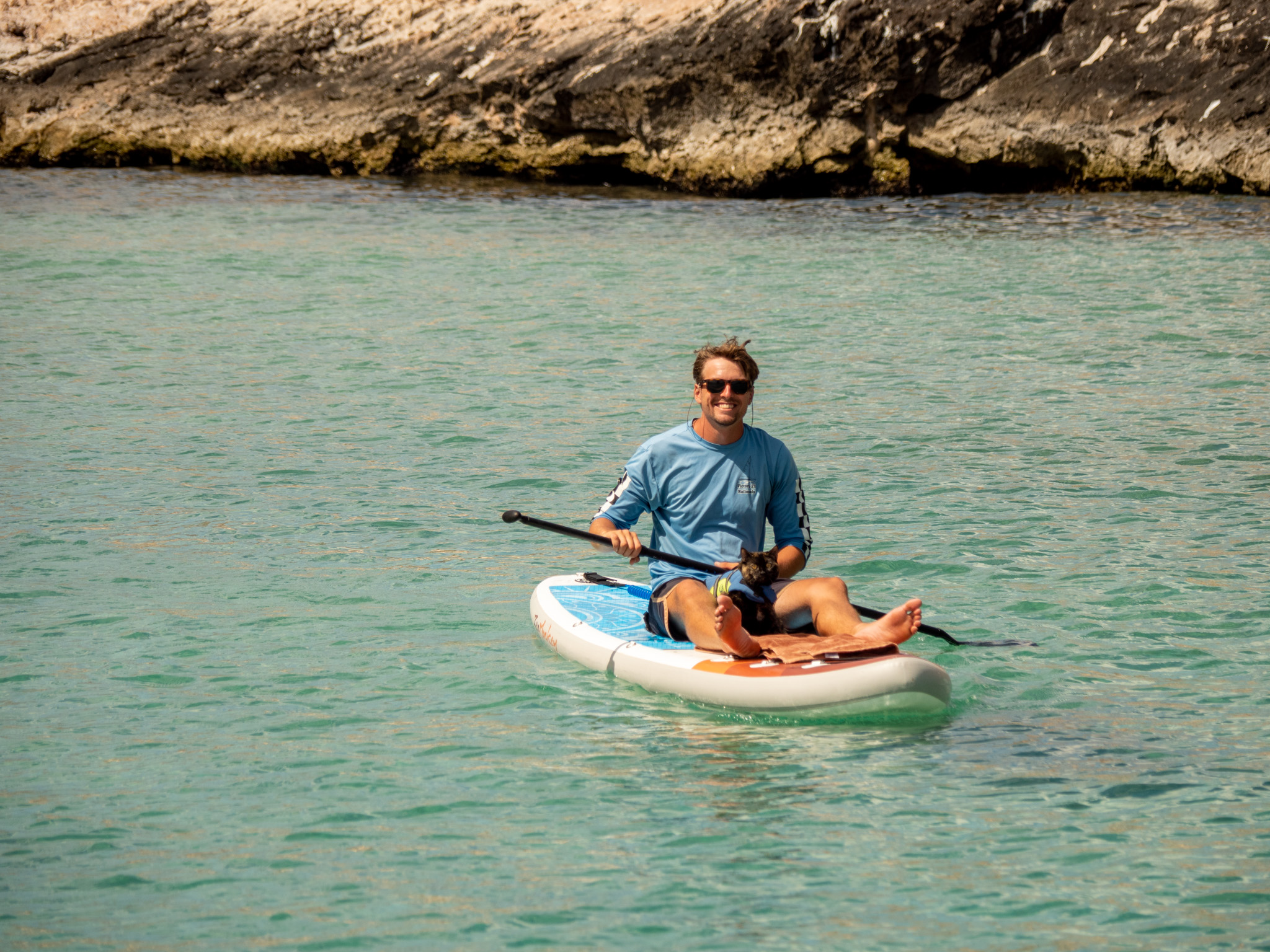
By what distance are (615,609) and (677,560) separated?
794 millimetres

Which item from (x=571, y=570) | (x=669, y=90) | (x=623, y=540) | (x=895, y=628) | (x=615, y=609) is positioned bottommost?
(x=571, y=570)

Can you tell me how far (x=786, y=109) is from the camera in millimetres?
22250

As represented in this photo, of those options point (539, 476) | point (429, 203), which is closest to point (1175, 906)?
point (539, 476)

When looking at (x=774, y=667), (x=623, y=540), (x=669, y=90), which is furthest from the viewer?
(x=669, y=90)

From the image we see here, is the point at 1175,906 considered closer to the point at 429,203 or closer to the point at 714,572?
the point at 714,572

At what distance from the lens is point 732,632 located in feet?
18.2

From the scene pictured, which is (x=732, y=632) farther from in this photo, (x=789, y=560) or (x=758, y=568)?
(x=789, y=560)

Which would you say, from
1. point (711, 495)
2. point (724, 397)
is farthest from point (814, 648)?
point (724, 397)

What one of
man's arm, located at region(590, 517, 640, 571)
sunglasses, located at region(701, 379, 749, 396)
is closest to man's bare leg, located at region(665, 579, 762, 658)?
man's arm, located at region(590, 517, 640, 571)

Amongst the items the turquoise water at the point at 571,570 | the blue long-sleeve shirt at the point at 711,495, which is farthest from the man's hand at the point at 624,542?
the turquoise water at the point at 571,570

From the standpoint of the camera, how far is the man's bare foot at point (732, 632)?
17.8ft

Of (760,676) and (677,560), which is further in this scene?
(677,560)

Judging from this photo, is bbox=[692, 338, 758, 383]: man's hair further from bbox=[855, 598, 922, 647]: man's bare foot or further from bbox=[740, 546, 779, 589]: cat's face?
bbox=[855, 598, 922, 647]: man's bare foot

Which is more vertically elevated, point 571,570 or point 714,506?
point 714,506
